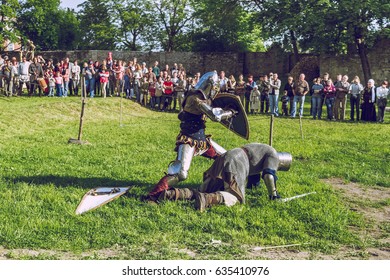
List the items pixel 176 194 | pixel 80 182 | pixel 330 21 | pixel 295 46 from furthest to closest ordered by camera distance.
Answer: pixel 295 46, pixel 330 21, pixel 80 182, pixel 176 194

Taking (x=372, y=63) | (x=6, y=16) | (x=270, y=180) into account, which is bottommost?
(x=270, y=180)

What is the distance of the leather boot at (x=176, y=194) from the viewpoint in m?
7.45

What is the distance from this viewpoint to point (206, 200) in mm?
7199

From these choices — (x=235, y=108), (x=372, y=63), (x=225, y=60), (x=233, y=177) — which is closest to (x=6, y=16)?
(x=225, y=60)

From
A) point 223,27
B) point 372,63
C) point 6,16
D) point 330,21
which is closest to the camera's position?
point 330,21

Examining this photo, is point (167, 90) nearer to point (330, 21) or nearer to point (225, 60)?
point (330, 21)

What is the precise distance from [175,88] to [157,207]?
16.5 metres

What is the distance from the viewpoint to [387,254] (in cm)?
Answer: 582

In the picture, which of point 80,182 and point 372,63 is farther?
point 372,63

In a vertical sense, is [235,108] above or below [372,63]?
below

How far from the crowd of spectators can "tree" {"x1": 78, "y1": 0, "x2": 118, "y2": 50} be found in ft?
99.2

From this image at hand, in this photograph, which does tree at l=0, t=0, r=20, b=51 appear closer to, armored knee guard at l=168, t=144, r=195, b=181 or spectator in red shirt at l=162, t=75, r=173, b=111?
spectator in red shirt at l=162, t=75, r=173, b=111

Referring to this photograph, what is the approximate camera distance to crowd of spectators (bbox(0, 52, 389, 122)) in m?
20.6

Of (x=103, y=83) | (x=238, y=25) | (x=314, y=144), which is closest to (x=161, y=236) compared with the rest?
(x=314, y=144)
